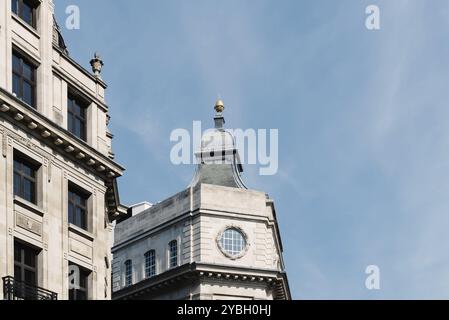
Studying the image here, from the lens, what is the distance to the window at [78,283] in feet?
164

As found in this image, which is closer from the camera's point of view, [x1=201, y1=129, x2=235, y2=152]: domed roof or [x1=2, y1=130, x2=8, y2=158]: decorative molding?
[x1=2, y1=130, x2=8, y2=158]: decorative molding

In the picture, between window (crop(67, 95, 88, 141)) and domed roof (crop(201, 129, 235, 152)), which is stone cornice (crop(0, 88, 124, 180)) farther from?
domed roof (crop(201, 129, 235, 152))

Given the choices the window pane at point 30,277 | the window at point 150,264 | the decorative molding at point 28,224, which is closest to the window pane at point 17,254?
the window pane at point 30,277

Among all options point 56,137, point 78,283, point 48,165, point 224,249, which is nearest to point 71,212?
point 48,165

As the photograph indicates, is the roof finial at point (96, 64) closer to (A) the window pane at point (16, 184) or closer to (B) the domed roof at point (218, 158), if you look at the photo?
(A) the window pane at point (16, 184)

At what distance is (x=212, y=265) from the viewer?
79062 millimetres

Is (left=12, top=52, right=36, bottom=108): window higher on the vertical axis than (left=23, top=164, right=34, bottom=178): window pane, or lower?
higher

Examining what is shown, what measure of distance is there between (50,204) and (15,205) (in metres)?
2.23

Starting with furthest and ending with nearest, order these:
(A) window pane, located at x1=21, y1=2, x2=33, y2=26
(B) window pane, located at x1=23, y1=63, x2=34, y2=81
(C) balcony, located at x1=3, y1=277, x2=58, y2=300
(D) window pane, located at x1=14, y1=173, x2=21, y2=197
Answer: (A) window pane, located at x1=21, y1=2, x2=33, y2=26
(B) window pane, located at x1=23, y1=63, x2=34, y2=81
(D) window pane, located at x1=14, y1=173, x2=21, y2=197
(C) balcony, located at x1=3, y1=277, x2=58, y2=300

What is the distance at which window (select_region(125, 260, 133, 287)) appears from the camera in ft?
277

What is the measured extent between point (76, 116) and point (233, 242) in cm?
3065

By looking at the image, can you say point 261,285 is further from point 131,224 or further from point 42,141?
point 42,141

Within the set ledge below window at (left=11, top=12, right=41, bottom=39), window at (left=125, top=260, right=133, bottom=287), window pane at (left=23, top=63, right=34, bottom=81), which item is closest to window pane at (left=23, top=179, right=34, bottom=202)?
window pane at (left=23, top=63, right=34, bottom=81)

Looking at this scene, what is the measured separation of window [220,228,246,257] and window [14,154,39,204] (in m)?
33.2
